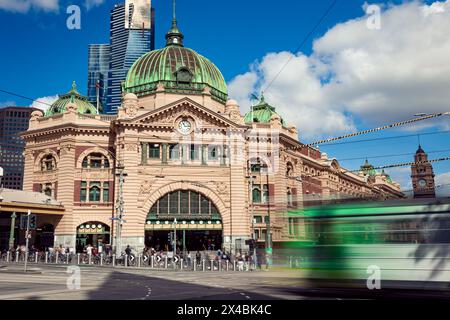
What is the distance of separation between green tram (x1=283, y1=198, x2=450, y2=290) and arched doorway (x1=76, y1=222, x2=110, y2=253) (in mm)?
41929

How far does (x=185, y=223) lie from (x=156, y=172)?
7051 mm

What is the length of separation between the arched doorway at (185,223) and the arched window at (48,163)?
575 inches

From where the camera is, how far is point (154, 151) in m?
56.8

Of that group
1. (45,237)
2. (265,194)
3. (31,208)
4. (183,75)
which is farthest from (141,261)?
(183,75)

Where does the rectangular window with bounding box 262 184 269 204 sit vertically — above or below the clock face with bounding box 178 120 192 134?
below

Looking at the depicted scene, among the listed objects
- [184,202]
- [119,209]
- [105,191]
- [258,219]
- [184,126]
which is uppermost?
[184,126]

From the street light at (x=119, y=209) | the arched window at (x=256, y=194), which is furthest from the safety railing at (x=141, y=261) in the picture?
the arched window at (x=256, y=194)

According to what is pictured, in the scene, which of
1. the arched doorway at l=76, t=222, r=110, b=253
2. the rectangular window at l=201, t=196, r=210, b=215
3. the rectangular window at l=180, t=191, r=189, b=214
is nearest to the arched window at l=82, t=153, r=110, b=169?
the arched doorway at l=76, t=222, r=110, b=253

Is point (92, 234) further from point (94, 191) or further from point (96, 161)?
point (96, 161)

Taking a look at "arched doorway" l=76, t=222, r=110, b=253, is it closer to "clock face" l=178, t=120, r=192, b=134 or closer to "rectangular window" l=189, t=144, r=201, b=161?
"rectangular window" l=189, t=144, r=201, b=161

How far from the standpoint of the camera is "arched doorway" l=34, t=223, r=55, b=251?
57469mm

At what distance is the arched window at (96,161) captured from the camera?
190 ft

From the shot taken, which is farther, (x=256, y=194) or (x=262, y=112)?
(x=262, y=112)
